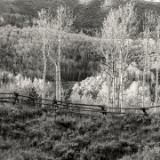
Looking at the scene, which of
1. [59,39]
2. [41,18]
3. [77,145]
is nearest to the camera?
[77,145]

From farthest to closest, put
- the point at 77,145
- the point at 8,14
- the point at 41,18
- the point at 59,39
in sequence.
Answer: the point at 8,14
the point at 41,18
the point at 59,39
the point at 77,145

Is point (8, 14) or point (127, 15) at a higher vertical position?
point (8, 14)

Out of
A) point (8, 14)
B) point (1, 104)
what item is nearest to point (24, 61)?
point (8, 14)

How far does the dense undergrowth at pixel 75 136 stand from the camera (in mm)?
12984

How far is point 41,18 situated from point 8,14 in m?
153

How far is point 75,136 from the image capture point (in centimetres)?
1559

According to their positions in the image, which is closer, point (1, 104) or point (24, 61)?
point (1, 104)

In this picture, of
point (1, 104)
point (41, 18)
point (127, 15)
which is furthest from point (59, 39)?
point (1, 104)

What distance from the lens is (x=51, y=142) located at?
14.4 meters

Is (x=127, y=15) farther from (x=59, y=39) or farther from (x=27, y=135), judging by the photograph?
(x=27, y=135)

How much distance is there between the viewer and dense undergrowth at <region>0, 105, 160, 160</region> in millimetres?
12984

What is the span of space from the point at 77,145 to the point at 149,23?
30425 millimetres

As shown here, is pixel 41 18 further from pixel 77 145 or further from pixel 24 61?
pixel 24 61

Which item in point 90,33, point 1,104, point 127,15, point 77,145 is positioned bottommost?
point 77,145
